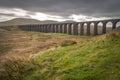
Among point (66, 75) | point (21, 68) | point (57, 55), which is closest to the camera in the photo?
point (66, 75)

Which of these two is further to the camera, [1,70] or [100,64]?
[1,70]

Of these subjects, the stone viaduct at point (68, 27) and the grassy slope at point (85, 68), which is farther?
the stone viaduct at point (68, 27)

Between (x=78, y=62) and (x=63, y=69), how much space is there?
869 mm

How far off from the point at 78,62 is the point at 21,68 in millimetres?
3004

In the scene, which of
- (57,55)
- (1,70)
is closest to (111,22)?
(57,55)

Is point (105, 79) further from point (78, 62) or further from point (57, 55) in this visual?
point (57, 55)

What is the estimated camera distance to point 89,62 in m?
7.57

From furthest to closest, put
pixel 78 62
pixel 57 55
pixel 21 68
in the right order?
pixel 57 55
pixel 21 68
pixel 78 62

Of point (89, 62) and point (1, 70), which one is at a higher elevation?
point (89, 62)

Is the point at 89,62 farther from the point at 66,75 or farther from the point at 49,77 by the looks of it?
the point at 49,77

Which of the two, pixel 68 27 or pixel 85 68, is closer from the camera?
pixel 85 68

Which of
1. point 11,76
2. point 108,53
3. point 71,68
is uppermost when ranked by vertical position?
point 108,53

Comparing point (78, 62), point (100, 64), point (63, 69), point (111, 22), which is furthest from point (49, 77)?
point (111, 22)

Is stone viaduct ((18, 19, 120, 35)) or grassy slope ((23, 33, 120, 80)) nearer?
grassy slope ((23, 33, 120, 80))
